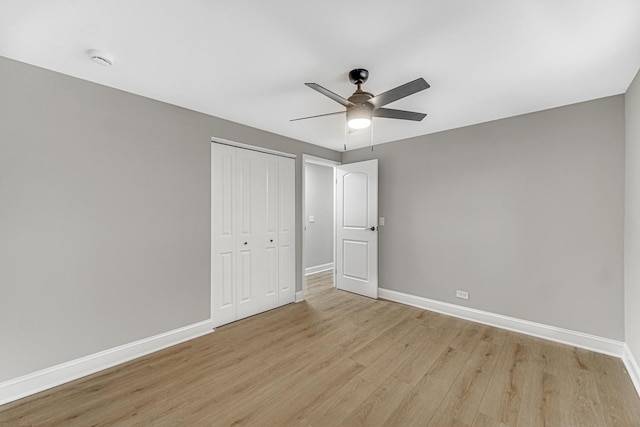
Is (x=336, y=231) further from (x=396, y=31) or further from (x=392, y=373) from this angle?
(x=396, y=31)

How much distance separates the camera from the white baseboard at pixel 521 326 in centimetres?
253

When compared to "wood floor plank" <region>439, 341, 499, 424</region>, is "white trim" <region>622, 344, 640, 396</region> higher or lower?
higher

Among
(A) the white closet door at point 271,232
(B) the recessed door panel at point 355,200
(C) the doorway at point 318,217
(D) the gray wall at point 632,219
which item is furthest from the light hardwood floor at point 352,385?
(C) the doorway at point 318,217

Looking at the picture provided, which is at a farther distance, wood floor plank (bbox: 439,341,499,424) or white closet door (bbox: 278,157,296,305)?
white closet door (bbox: 278,157,296,305)

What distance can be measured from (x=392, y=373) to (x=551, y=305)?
1.95 metres

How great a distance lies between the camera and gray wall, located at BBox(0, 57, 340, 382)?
77.1 inches

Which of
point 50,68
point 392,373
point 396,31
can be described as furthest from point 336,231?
point 50,68

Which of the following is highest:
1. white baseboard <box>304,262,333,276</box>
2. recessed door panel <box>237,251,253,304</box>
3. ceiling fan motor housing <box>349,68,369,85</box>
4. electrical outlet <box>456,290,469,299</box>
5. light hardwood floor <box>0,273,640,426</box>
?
ceiling fan motor housing <box>349,68,369,85</box>

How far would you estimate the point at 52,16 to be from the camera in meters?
1.55

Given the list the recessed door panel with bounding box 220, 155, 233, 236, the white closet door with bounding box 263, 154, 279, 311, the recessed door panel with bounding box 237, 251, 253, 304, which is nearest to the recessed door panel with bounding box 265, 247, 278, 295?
the white closet door with bounding box 263, 154, 279, 311

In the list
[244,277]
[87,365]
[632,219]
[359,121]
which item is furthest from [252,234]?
[632,219]

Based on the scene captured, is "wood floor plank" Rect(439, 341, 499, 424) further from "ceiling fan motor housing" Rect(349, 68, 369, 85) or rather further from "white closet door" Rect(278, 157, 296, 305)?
"ceiling fan motor housing" Rect(349, 68, 369, 85)

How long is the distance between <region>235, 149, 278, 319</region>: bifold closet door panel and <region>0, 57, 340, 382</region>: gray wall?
17.2 inches

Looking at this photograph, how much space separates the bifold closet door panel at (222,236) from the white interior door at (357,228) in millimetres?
1957
